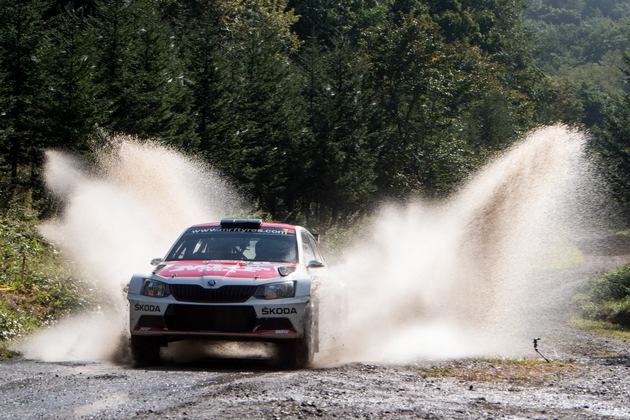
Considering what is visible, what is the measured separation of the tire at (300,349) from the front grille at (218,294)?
0.65m

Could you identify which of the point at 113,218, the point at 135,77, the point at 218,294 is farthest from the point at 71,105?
the point at 218,294

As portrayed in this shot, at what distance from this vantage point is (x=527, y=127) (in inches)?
3226

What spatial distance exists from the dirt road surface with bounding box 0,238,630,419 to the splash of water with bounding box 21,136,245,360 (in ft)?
8.24

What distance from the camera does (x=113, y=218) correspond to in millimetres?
23984

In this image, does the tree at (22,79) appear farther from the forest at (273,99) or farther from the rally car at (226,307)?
the rally car at (226,307)

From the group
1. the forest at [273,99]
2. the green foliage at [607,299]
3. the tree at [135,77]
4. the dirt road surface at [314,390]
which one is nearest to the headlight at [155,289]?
the dirt road surface at [314,390]

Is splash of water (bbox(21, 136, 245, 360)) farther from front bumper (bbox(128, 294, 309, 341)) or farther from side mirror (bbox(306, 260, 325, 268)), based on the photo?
side mirror (bbox(306, 260, 325, 268))

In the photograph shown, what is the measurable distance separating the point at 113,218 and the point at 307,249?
1117cm

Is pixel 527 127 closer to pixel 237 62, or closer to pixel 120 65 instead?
pixel 237 62

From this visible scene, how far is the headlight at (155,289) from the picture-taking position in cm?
1185

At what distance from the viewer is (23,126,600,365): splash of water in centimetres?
1534

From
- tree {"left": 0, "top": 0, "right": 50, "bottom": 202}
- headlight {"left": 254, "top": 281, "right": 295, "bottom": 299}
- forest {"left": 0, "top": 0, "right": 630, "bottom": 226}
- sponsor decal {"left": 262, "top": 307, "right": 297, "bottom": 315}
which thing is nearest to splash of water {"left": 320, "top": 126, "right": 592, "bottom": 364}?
headlight {"left": 254, "top": 281, "right": 295, "bottom": 299}

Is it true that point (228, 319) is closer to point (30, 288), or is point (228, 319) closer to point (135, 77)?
point (30, 288)

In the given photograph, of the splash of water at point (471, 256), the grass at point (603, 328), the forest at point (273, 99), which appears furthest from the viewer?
the forest at point (273, 99)
